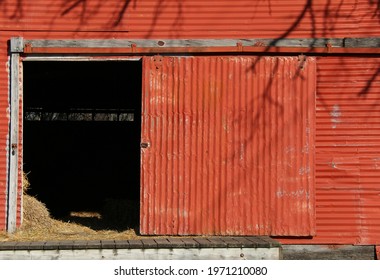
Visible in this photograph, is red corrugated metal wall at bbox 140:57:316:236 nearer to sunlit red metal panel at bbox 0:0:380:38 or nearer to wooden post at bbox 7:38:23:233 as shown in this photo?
sunlit red metal panel at bbox 0:0:380:38

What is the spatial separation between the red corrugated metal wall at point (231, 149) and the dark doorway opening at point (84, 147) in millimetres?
3610

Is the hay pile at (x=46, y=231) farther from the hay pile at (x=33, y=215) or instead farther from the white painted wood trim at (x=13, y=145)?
the white painted wood trim at (x=13, y=145)

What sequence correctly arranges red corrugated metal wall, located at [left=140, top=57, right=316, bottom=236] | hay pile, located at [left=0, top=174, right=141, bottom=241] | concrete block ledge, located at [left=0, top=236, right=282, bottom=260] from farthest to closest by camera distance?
red corrugated metal wall, located at [left=140, top=57, right=316, bottom=236], hay pile, located at [left=0, top=174, right=141, bottom=241], concrete block ledge, located at [left=0, top=236, right=282, bottom=260]

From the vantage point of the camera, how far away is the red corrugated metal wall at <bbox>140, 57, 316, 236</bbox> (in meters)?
10.3

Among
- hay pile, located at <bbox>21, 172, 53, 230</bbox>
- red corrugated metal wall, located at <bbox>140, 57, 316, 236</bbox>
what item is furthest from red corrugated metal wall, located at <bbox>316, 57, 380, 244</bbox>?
hay pile, located at <bbox>21, 172, 53, 230</bbox>

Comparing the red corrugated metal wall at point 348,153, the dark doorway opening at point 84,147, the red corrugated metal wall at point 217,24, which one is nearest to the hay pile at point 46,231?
the red corrugated metal wall at point 217,24

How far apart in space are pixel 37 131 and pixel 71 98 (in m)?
1.40

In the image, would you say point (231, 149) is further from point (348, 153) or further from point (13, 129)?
point (13, 129)

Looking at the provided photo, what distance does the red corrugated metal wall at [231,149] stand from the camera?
33.7 ft

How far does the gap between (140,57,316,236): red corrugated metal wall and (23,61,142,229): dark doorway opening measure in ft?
11.8

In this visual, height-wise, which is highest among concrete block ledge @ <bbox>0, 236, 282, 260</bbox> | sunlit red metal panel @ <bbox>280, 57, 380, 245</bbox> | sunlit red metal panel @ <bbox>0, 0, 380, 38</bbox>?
sunlit red metal panel @ <bbox>0, 0, 380, 38</bbox>

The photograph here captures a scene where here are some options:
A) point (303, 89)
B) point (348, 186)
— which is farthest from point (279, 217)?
point (303, 89)

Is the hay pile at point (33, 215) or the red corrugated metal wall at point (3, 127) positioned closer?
the red corrugated metal wall at point (3, 127)

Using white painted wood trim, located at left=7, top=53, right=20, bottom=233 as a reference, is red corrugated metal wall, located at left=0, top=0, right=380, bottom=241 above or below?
above
